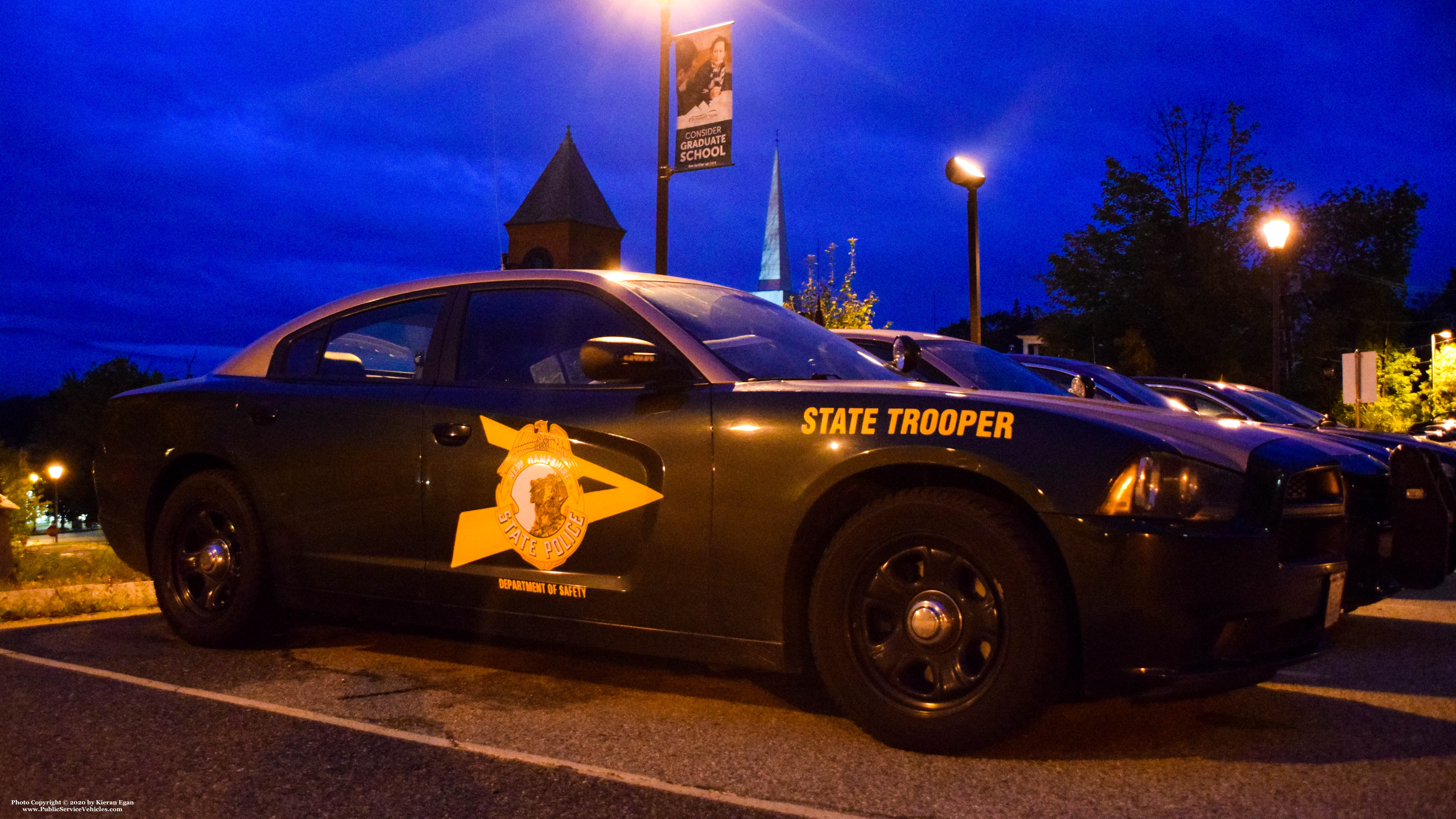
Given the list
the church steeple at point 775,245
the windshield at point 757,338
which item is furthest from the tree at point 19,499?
the church steeple at point 775,245

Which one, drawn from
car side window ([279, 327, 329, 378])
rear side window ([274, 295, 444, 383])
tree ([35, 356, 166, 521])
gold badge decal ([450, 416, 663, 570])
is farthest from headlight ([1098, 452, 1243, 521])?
tree ([35, 356, 166, 521])

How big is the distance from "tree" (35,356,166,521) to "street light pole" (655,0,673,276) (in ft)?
233

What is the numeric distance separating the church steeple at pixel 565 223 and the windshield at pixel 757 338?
62.5 metres

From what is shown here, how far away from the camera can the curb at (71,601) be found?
6.34 metres

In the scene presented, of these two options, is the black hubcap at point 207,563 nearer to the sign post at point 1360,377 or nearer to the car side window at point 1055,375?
the car side window at point 1055,375

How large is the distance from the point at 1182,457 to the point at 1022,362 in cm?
522

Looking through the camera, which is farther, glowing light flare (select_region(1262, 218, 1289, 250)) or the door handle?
glowing light flare (select_region(1262, 218, 1289, 250))

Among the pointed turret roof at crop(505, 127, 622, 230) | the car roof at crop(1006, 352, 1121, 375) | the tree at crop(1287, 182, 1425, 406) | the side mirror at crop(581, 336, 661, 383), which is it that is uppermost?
the pointed turret roof at crop(505, 127, 622, 230)

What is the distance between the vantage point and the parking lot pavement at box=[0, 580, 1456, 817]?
10.3 feet

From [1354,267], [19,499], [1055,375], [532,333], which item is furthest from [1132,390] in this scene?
[1354,267]

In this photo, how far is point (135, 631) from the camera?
18.8ft

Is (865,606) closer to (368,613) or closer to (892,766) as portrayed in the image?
(892,766)

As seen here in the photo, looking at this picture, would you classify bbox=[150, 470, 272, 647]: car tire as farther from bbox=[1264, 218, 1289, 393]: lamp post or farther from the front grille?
bbox=[1264, 218, 1289, 393]: lamp post

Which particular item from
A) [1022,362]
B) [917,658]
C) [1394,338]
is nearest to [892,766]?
[917,658]
